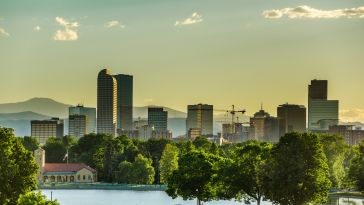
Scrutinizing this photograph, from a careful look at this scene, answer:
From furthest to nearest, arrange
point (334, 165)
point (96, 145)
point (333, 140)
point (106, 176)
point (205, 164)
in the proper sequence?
point (96, 145), point (106, 176), point (333, 140), point (334, 165), point (205, 164)

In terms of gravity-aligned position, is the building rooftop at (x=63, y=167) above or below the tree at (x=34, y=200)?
below

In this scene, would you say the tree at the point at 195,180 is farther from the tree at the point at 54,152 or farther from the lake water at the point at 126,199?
the tree at the point at 54,152

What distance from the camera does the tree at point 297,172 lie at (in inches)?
2869

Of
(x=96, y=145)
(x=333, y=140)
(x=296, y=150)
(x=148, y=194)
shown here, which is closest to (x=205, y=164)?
(x=296, y=150)

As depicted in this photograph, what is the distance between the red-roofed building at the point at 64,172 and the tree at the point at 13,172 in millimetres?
91917

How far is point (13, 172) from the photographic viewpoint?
2630 inches

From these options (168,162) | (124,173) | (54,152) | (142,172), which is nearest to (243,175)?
(168,162)

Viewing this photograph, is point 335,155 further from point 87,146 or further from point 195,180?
point 87,146

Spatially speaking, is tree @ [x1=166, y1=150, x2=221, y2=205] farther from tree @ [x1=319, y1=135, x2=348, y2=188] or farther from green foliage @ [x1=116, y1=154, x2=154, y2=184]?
green foliage @ [x1=116, y1=154, x2=154, y2=184]

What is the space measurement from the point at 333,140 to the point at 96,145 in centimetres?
5758

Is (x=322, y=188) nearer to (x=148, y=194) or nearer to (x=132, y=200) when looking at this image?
(x=132, y=200)

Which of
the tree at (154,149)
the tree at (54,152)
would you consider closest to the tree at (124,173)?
the tree at (154,149)

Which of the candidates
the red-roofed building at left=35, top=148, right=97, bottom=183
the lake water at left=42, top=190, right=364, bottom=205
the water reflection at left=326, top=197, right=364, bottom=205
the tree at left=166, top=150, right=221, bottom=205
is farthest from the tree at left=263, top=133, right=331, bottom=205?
the red-roofed building at left=35, top=148, right=97, bottom=183

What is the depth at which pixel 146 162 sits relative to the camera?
151500 millimetres
